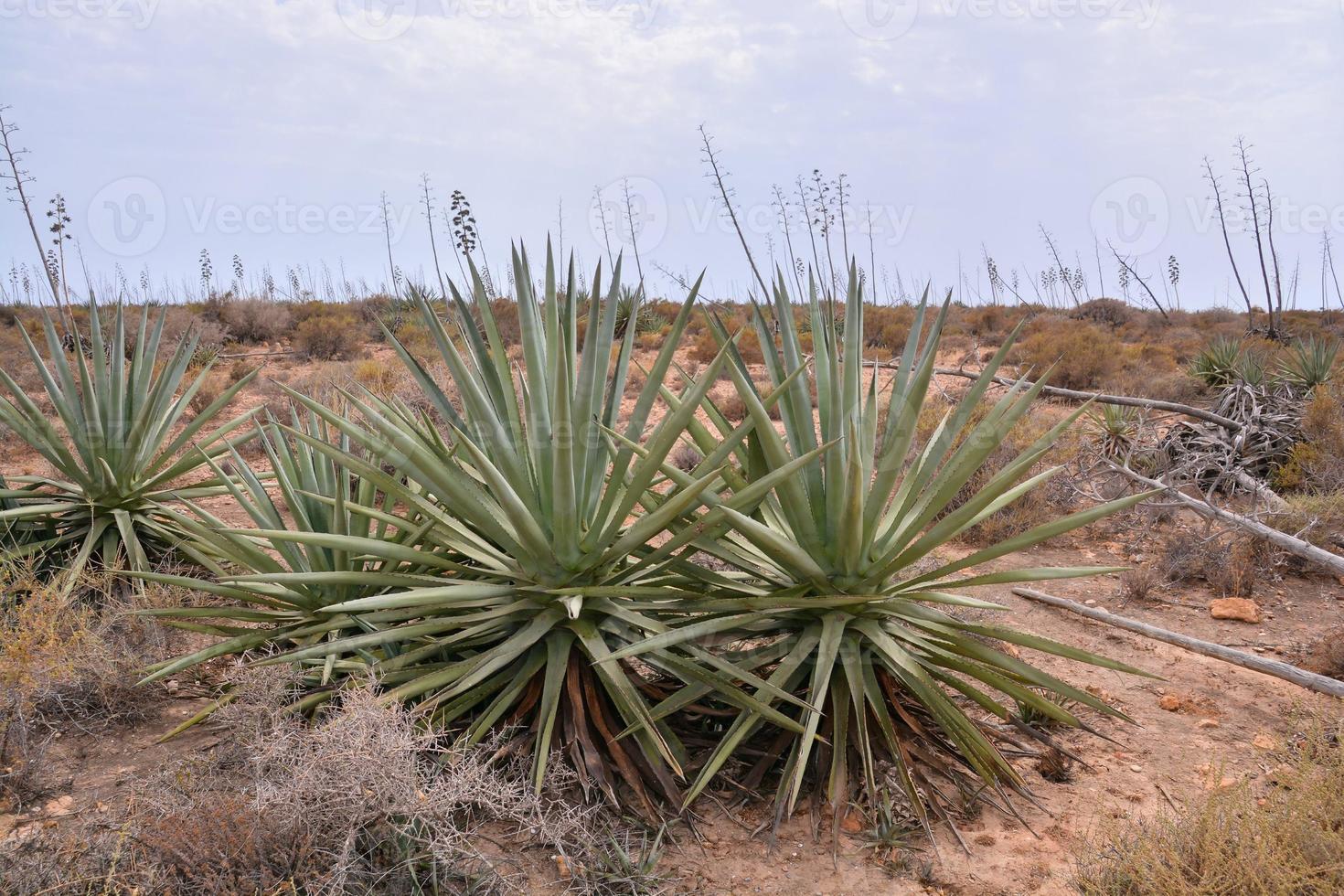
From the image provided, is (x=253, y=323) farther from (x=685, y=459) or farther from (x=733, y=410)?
(x=685, y=459)

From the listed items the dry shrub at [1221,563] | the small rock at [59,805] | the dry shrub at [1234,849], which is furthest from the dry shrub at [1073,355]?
the small rock at [59,805]

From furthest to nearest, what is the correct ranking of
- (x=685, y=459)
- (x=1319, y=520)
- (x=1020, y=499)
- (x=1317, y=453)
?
1. (x=685, y=459)
2. (x=1020, y=499)
3. (x=1317, y=453)
4. (x=1319, y=520)

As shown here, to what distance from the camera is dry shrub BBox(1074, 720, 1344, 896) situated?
267 centimetres

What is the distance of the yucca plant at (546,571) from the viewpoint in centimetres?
322

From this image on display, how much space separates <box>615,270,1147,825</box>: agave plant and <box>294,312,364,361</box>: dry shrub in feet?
40.0

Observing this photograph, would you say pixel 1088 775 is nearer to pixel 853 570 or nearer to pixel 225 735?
pixel 853 570

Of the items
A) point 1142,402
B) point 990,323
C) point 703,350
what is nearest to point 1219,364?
point 1142,402

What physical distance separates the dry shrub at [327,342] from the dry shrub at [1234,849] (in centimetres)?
1334

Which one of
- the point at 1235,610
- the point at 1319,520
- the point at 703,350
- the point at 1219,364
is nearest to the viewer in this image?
the point at 1235,610

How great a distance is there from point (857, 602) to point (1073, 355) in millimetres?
12396

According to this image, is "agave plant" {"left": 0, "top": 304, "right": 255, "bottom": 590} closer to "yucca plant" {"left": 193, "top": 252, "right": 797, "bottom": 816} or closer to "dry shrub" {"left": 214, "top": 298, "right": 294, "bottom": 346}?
"yucca plant" {"left": 193, "top": 252, "right": 797, "bottom": 816}

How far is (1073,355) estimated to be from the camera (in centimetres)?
1412

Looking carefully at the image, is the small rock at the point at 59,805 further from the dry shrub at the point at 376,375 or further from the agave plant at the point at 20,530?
the dry shrub at the point at 376,375

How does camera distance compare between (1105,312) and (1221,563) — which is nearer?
(1221,563)
